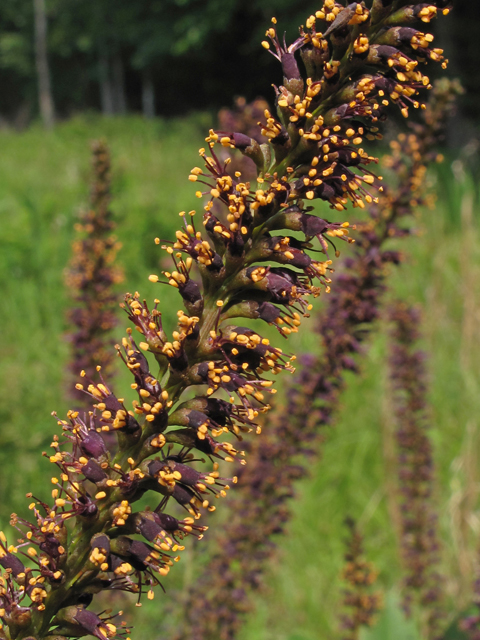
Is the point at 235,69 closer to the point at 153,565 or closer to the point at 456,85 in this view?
the point at 456,85

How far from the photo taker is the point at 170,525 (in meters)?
1.71

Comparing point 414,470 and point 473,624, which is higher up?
point 414,470

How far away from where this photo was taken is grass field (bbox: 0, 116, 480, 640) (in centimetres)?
542

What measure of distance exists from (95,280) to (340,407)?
2.02 metres

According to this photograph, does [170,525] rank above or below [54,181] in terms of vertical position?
below

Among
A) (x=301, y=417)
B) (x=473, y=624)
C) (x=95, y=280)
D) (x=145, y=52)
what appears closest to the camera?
(x=473, y=624)

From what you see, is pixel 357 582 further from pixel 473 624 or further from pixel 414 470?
pixel 414 470

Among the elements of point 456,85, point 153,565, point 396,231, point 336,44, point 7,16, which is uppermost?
point 7,16

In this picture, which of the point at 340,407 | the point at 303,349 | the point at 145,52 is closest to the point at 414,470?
the point at 340,407

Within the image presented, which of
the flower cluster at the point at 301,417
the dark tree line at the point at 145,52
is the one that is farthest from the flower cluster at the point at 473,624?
the dark tree line at the point at 145,52

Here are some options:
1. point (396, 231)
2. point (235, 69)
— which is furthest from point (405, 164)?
point (235, 69)

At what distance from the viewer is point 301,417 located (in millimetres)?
3703

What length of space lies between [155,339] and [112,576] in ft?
2.23

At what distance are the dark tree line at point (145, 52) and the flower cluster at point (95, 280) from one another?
18967mm
